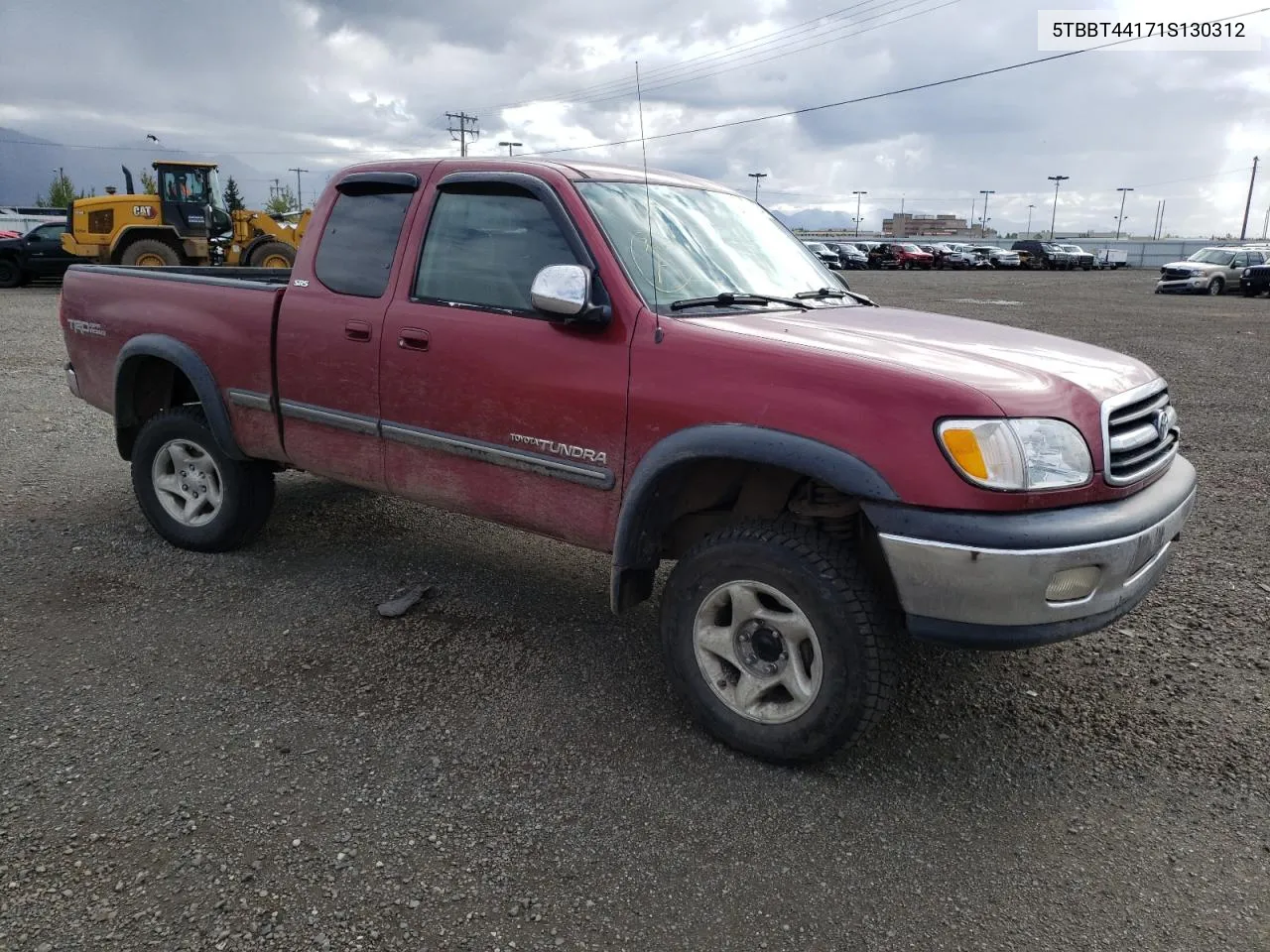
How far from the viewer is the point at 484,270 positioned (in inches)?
151

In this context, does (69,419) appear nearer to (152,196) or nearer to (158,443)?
(158,443)

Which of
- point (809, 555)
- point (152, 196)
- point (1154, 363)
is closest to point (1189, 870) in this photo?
point (809, 555)

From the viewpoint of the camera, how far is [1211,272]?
31.1 metres

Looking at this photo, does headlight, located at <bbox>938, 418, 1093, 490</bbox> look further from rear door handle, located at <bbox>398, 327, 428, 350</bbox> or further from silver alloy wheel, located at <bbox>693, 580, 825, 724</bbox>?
rear door handle, located at <bbox>398, 327, 428, 350</bbox>

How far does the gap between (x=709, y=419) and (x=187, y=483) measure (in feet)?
10.6

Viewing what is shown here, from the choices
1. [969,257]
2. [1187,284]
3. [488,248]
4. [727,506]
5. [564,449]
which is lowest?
[727,506]

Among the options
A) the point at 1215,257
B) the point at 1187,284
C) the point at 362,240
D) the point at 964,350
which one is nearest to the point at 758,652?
the point at 964,350

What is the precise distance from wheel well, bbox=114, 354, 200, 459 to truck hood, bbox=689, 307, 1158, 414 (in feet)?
10.7

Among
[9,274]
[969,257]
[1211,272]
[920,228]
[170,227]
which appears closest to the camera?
[170,227]

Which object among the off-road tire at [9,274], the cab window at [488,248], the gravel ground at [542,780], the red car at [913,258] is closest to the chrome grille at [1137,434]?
the gravel ground at [542,780]

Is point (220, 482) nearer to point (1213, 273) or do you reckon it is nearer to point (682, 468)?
point (682, 468)

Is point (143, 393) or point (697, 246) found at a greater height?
point (697, 246)

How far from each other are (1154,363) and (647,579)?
11.7 metres

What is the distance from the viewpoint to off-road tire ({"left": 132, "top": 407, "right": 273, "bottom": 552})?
15.9ft
